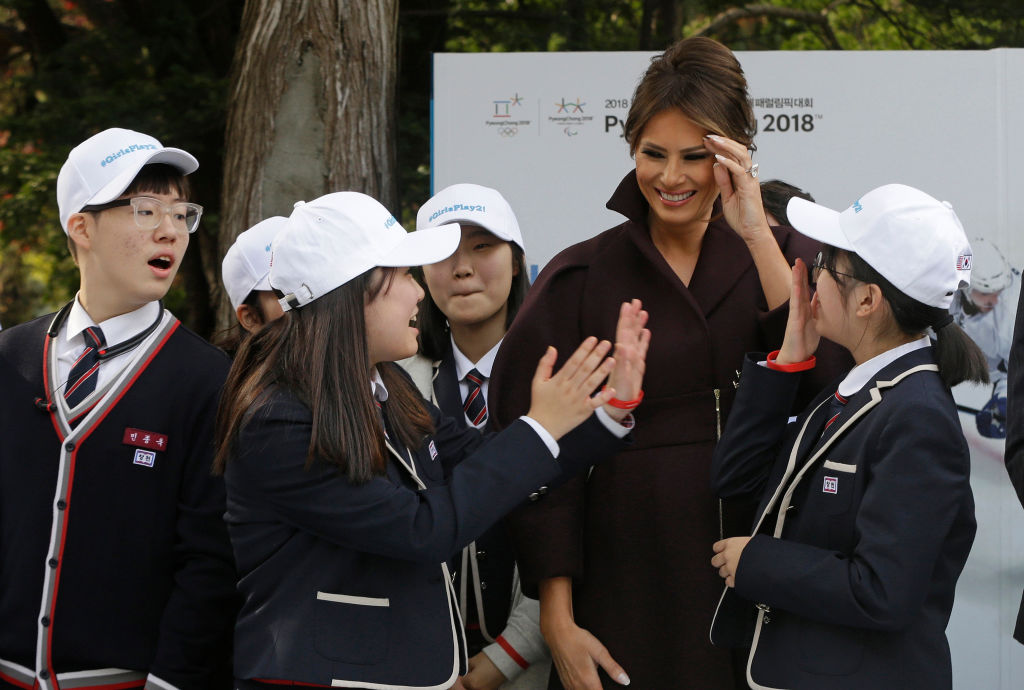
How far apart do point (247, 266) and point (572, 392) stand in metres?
1.45

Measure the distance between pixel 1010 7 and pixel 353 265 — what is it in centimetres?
463

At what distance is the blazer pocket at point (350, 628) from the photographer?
2.10 m

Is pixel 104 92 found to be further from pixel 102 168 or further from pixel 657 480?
pixel 657 480

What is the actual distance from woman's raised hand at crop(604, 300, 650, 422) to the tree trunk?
8.05 ft

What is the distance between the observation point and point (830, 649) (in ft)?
6.97

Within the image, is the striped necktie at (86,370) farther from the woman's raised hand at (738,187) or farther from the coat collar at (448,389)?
the woman's raised hand at (738,187)

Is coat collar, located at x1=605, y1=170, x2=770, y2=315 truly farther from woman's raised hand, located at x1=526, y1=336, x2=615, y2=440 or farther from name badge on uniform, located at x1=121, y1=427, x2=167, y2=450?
name badge on uniform, located at x1=121, y1=427, x2=167, y2=450

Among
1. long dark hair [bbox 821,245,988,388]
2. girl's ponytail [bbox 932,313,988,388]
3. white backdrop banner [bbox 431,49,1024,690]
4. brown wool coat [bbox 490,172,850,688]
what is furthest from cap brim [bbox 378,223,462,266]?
white backdrop banner [bbox 431,49,1024,690]

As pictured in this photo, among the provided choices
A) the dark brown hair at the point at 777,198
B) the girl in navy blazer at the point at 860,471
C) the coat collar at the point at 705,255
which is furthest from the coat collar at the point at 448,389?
the dark brown hair at the point at 777,198

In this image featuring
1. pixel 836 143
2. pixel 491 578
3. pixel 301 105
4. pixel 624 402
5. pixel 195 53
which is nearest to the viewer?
pixel 624 402

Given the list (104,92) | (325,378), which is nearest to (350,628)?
(325,378)

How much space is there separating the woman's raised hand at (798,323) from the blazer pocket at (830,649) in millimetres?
553

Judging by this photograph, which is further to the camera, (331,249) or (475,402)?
(475,402)

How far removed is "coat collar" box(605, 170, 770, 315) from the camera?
2.54 meters
